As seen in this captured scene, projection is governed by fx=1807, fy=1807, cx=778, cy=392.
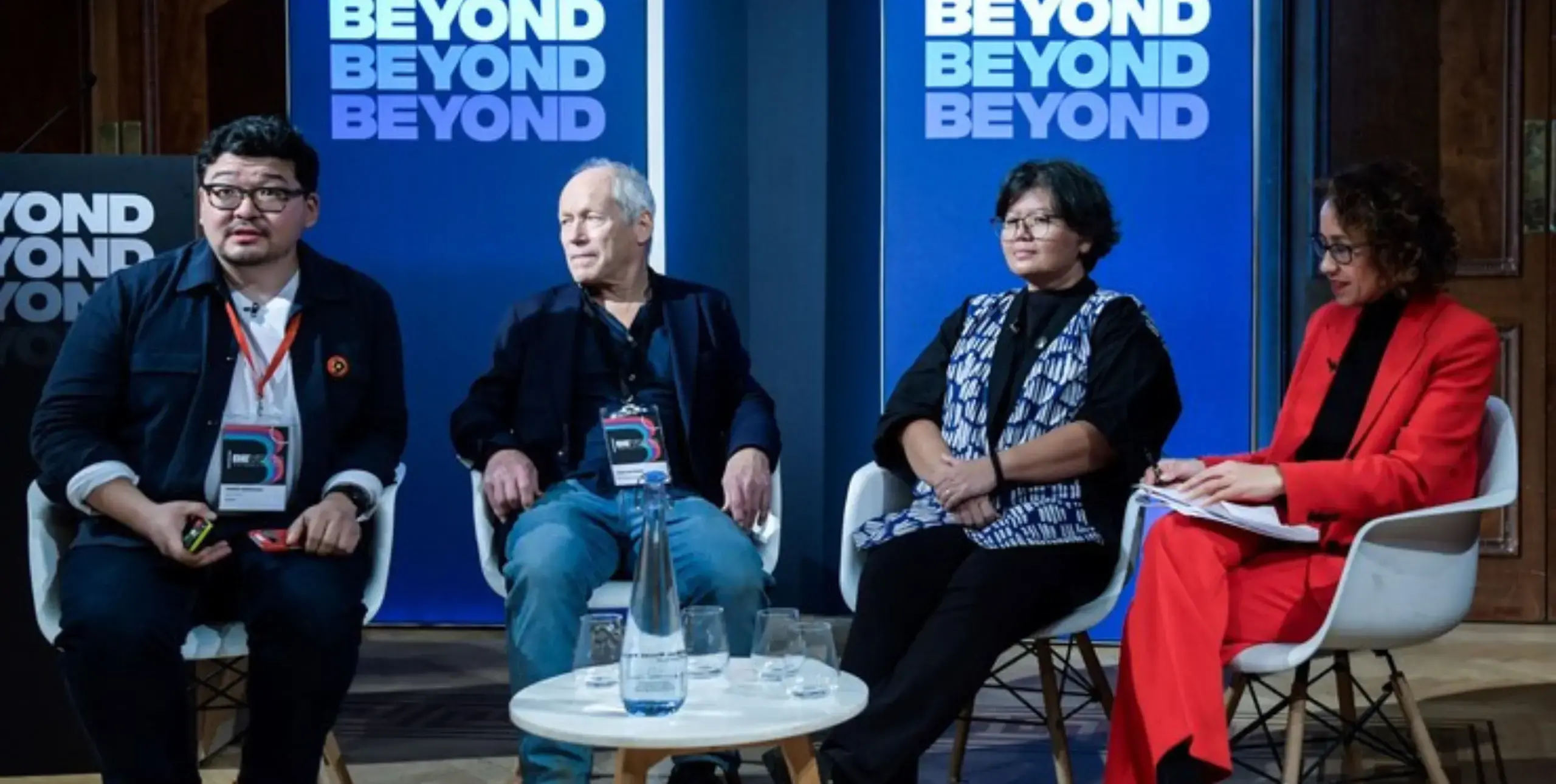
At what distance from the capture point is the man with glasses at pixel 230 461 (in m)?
3.08

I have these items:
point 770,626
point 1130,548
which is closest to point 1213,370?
point 1130,548

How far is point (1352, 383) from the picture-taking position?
11.4 ft

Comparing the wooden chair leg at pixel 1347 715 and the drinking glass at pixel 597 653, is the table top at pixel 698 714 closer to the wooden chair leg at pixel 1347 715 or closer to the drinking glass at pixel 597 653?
the drinking glass at pixel 597 653

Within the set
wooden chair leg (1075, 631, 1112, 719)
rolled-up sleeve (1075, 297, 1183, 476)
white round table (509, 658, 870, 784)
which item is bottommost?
wooden chair leg (1075, 631, 1112, 719)

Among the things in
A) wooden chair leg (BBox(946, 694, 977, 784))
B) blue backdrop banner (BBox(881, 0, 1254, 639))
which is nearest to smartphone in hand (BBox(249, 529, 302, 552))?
wooden chair leg (BBox(946, 694, 977, 784))

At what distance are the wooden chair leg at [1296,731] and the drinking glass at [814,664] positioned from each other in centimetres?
99

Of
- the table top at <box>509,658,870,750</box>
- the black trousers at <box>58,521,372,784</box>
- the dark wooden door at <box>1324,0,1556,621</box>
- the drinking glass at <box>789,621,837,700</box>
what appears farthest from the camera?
the dark wooden door at <box>1324,0,1556,621</box>

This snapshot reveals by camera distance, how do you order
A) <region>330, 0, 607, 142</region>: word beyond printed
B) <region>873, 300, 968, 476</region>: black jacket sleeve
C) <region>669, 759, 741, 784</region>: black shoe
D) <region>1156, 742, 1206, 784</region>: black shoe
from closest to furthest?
<region>1156, 742, 1206, 784</region>: black shoe < <region>669, 759, 741, 784</region>: black shoe < <region>873, 300, 968, 476</region>: black jacket sleeve < <region>330, 0, 607, 142</region>: word beyond printed

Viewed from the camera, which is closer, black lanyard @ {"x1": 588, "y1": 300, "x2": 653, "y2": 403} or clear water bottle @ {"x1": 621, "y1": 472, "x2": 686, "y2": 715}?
clear water bottle @ {"x1": 621, "y1": 472, "x2": 686, "y2": 715}

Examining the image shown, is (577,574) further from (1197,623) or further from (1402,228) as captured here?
(1402,228)

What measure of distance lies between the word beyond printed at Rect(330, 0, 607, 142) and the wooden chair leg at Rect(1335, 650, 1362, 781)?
267cm

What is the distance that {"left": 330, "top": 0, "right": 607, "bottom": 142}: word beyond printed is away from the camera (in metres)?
5.13

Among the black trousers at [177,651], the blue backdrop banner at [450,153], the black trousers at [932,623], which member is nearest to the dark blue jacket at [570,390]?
the black trousers at [932,623]

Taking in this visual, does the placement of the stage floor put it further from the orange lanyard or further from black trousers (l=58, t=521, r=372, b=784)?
the orange lanyard
